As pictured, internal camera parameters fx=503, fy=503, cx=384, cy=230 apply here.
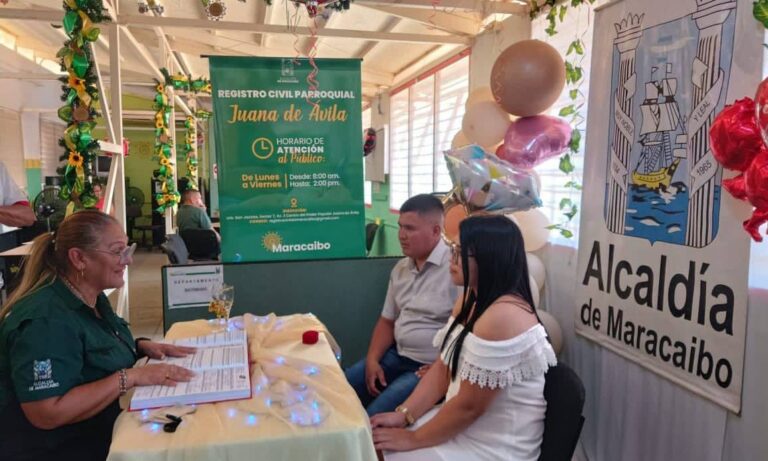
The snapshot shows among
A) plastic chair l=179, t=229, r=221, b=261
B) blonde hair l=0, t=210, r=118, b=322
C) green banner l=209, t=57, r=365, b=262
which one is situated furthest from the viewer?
plastic chair l=179, t=229, r=221, b=261

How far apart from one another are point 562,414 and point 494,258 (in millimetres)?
483

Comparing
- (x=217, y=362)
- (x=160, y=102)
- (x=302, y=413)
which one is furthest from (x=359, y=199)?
(x=160, y=102)

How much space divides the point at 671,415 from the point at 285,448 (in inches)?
64.6

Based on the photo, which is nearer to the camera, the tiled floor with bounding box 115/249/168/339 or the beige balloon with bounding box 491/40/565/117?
the beige balloon with bounding box 491/40/565/117

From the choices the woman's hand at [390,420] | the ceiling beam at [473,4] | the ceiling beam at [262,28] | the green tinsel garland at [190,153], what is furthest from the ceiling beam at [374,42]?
the woman's hand at [390,420]

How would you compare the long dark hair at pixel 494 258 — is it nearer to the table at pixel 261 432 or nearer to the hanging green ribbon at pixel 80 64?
the table at pixel 261 432

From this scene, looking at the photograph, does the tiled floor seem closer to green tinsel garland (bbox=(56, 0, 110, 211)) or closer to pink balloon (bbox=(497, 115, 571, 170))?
green tinsel garland (bbox=(56, 0, 110, 211))

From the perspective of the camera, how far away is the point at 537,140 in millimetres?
2631

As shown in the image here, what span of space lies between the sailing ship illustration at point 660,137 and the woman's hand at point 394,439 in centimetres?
137

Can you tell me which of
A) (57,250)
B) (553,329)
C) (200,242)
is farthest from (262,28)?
(553,329)

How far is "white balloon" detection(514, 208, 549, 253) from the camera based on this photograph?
113 inches

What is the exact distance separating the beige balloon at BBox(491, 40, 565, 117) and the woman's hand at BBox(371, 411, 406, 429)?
169cm

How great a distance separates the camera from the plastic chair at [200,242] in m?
5.48

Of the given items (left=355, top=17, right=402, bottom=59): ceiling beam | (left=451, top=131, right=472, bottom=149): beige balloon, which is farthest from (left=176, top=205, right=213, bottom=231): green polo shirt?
(left=451, top=131, right=472, bottom=149): beige balloon
